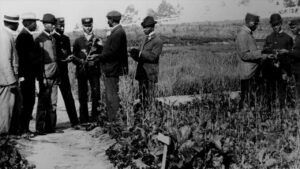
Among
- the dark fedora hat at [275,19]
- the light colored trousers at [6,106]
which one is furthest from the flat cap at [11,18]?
the dark fedora hat at [275,19]

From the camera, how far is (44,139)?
805cm

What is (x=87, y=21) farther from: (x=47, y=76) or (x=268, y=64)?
(x=268, y=64)

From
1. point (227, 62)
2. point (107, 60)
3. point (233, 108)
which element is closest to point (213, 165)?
point (233, 108)

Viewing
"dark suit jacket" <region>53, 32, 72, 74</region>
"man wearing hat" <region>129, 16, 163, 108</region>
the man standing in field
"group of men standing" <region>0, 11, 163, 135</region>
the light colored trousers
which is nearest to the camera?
the light colored trousers

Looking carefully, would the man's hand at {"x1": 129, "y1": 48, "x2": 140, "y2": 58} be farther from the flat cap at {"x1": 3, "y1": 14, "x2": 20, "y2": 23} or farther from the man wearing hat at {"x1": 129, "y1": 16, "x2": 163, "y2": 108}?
the flat cap at {"x1": 3, "y1": 14, "x2": 20, "y2": 23}

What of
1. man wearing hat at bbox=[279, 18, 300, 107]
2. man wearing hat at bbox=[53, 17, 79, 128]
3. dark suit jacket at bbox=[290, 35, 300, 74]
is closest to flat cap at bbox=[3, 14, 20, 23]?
man wearing hat at bbox=[53, 17, 79, 128]

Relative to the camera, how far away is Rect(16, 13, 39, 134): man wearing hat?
8.04 metres

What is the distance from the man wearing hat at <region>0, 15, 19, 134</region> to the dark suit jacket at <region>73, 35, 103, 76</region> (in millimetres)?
1693

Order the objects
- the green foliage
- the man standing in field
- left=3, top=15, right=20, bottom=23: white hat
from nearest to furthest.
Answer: the green foliage, left=3, top=15, right=20, bottom=23: white hat, the man standing in field

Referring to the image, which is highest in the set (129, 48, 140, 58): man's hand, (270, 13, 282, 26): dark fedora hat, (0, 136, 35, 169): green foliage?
(270, 13, 282, 26): dark fedora hat

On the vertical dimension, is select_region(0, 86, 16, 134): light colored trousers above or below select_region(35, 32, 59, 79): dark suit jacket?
below

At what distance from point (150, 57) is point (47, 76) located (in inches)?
71.3

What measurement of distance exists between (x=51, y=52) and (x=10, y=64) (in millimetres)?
1172

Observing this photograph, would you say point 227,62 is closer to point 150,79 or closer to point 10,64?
point 150,79
